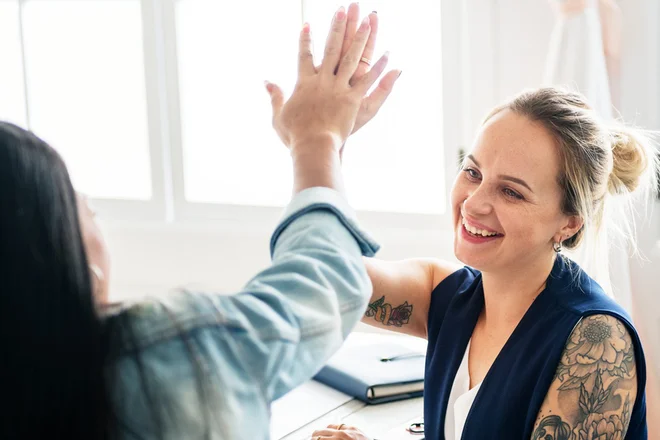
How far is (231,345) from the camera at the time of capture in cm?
68

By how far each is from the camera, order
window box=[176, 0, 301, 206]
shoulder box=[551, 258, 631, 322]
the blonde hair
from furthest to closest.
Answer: window box=[176, 0, 301, 206] → the blonde hair → shoulder box=[551, 258, 631, 322]

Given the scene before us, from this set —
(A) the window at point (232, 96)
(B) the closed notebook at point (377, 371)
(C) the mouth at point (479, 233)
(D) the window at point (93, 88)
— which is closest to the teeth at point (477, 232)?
(C) the mouth at point (479, 233)

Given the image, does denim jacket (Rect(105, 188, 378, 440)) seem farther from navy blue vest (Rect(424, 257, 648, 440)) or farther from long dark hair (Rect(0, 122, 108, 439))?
navy blue vest (Rect(424, 257, 648, 440))

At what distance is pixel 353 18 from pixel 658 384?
74.3 inches

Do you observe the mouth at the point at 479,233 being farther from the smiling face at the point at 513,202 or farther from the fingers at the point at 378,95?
the fingers at the point at 378,95

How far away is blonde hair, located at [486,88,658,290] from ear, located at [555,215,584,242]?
13mm

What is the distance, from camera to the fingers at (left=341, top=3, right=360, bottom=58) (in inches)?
35.4

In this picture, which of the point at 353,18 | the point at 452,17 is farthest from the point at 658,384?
the point at 353,18

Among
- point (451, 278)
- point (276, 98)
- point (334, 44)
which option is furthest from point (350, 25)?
point (451, 278)

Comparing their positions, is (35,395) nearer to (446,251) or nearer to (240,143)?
(446,251)

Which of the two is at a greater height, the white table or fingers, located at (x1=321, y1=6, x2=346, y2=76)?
fingers, located at (x1=321, y1=6, x2=346, y2=76)

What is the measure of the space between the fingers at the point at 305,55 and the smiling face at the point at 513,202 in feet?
2.44

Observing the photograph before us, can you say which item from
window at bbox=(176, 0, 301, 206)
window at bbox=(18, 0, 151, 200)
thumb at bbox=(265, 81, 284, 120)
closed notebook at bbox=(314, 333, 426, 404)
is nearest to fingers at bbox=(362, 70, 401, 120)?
thumb at bbox=(265, 81, 284, 120)

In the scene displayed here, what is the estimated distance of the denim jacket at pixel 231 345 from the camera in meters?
0.65
